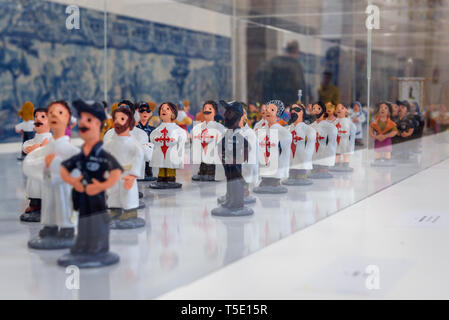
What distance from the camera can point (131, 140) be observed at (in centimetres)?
417

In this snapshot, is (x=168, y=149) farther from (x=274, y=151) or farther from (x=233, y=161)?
(x=233, y=161)

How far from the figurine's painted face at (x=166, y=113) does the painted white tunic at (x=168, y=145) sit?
0.12m

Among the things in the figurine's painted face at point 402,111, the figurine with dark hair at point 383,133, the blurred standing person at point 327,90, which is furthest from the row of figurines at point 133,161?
the figurine's painted face at point 402,111

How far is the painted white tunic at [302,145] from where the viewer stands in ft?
19.4

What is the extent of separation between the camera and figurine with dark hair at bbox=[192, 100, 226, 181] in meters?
5.49

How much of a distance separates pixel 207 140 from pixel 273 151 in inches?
23.2

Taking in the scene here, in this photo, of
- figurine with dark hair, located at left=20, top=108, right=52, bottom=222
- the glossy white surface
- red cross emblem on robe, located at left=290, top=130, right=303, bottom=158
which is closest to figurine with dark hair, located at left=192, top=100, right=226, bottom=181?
the glossy white surface

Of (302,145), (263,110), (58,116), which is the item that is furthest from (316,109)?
(58,116)

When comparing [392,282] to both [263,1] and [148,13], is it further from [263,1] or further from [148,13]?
[263,1]

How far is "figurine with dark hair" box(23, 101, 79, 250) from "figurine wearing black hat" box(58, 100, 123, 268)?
142 mm

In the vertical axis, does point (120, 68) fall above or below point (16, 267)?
above

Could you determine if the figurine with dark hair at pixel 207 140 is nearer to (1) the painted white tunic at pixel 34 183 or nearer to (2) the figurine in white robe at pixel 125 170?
(2) the figurine in white robe at pixel 125 170

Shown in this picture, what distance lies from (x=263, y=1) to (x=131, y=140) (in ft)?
8.92
